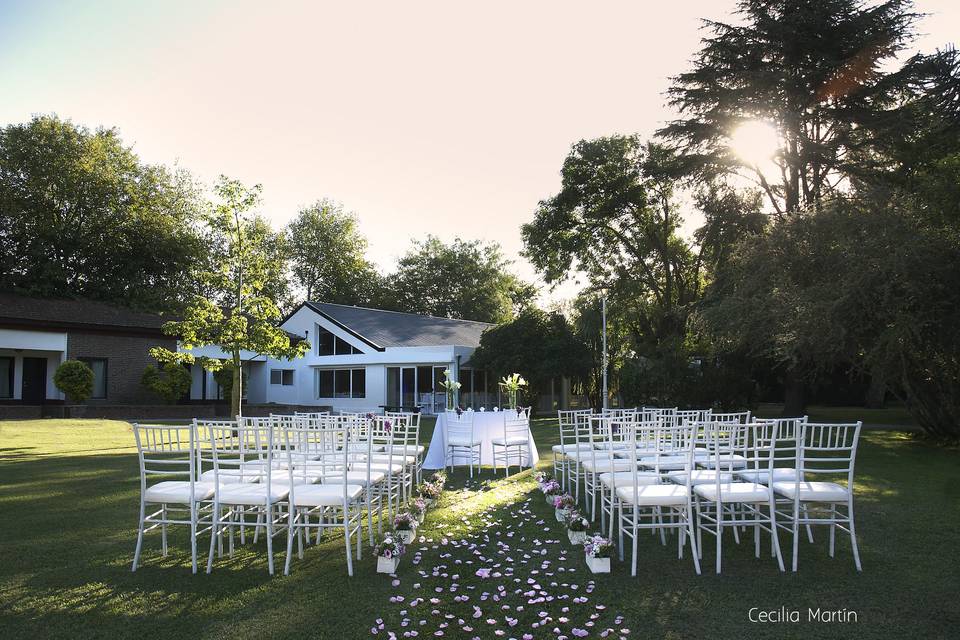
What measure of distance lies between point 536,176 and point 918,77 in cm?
1436

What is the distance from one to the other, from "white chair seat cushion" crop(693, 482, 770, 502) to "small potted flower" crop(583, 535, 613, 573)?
840 millimetres

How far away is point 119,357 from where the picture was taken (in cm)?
2523

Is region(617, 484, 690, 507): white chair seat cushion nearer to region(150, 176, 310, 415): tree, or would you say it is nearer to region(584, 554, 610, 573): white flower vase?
region(584, 554, 610, 573): white flower vase

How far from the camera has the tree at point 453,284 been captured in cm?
4844

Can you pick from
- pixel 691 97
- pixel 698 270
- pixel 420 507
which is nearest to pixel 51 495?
pixel 420 507

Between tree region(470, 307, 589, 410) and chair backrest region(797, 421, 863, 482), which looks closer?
chair backrest region(797, 421, 863, 482)

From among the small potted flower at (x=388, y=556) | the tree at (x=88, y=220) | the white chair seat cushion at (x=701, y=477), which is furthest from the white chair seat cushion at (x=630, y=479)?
the tree at (x=88, y=220)

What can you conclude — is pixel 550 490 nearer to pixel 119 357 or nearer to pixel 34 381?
pixel 119 357

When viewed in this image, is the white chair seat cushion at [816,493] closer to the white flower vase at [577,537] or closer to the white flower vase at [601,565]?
the white flower vase at [601,565]

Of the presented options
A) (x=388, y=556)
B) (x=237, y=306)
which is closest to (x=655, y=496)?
(x=388, y=556)

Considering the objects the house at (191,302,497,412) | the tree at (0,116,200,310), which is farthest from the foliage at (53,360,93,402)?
the tree at (0,116,200,310)

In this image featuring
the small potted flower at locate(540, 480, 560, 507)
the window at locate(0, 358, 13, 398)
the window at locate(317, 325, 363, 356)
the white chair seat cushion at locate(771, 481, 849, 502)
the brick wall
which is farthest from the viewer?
the window at locate(317, 325, 363, 356)

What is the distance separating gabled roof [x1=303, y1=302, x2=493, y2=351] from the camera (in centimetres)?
2844

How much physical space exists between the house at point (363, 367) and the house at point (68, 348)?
2304 mm
